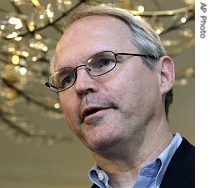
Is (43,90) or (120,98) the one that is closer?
(120,98)

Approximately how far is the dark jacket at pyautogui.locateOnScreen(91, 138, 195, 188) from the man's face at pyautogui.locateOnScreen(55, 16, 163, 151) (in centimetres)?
6

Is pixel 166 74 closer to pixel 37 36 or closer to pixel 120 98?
pixel 120 98

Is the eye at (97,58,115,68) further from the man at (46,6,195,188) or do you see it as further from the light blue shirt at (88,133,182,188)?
the light blue shirt at (88,133,182,188)

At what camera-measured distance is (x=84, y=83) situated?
0.65 meters

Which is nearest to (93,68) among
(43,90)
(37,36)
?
(37,36)

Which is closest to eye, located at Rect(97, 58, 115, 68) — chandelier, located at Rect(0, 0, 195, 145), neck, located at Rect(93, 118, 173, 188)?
neck, located at Rect(93, 118, 173, 188)

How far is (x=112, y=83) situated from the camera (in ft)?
2.15

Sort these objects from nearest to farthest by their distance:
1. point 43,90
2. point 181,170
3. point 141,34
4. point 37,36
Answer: point 181,170 < point 141,34 < point 37,36 < point 43,90

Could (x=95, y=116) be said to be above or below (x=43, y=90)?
below

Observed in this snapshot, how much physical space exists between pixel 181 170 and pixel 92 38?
21 centimetres

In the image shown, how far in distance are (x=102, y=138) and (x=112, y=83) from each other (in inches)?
2.8

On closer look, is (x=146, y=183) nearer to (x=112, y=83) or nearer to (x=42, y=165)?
(x=112, y=83)

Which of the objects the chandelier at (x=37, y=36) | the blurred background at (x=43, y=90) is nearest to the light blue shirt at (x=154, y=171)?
the blurred background at (x=43, y=90)
